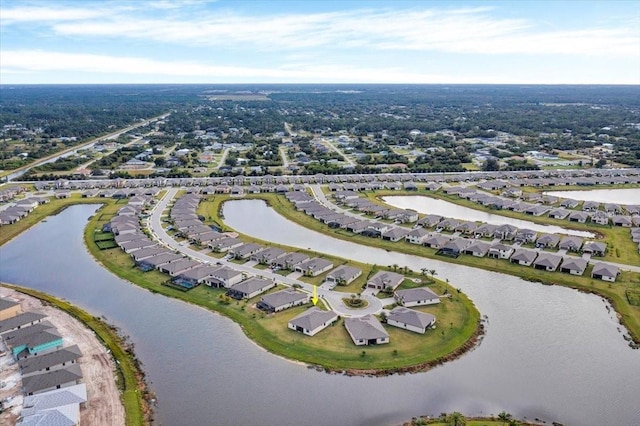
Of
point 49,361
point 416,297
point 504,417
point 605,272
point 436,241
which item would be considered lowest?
point 504,417

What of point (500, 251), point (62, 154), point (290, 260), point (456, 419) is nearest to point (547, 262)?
point (500, 251)

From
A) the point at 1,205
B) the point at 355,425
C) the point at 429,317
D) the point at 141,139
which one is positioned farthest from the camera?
the point at 141,139

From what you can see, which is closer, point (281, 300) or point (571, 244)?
point (281, 300)

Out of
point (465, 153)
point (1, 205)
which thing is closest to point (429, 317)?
point (1, 205)

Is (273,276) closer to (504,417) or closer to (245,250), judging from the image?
(245,250)

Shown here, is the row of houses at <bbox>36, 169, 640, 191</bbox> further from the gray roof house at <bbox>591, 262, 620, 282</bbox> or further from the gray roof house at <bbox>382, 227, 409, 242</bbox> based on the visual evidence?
the gray roof house at <bbox>591, 262, 620, 282</bbox>

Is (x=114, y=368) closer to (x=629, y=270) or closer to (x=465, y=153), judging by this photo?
(x=629, y=270)

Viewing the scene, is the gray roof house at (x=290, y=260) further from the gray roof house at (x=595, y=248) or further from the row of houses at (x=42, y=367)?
the gray roof house at (x=595, y=248)
